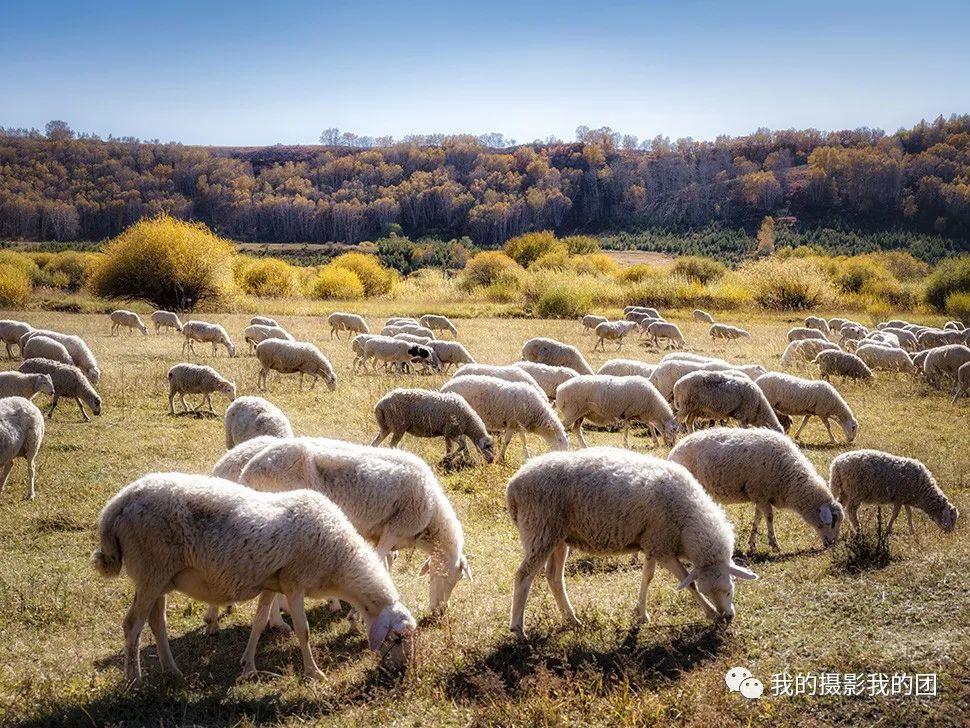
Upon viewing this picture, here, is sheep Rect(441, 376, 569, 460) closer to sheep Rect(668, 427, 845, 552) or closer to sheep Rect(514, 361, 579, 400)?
sheep Rect(514, 361, 579, 400)

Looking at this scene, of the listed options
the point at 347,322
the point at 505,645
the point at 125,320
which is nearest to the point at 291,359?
the point at 347,322

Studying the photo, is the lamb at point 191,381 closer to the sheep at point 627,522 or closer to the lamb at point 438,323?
the sheep at point 627,522

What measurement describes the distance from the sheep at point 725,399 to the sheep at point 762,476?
4.55 m

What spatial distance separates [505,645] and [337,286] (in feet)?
150

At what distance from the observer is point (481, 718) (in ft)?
15.7

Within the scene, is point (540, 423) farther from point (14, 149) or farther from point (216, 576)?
point (14, 149)

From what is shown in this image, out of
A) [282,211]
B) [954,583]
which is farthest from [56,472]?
[282,211]

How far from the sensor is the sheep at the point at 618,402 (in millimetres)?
13227

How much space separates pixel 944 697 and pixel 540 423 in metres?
7.94

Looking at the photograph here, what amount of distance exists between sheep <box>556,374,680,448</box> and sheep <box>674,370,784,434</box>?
17.6 inches

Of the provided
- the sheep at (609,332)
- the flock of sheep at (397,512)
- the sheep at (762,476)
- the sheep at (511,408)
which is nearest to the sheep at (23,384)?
the flock of sheep at (397,512)

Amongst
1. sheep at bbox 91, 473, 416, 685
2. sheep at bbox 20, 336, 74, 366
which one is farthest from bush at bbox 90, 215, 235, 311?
sheep at bbox 91, 473, 416, 685

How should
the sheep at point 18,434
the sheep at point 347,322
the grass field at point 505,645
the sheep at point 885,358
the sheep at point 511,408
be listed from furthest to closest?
the sheep at point 347,322 → the sheep at point 885,358 → the sheep at point 511,408 → the sheep at point 18,434 → the grass field at point 505,645

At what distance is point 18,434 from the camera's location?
9.84m
